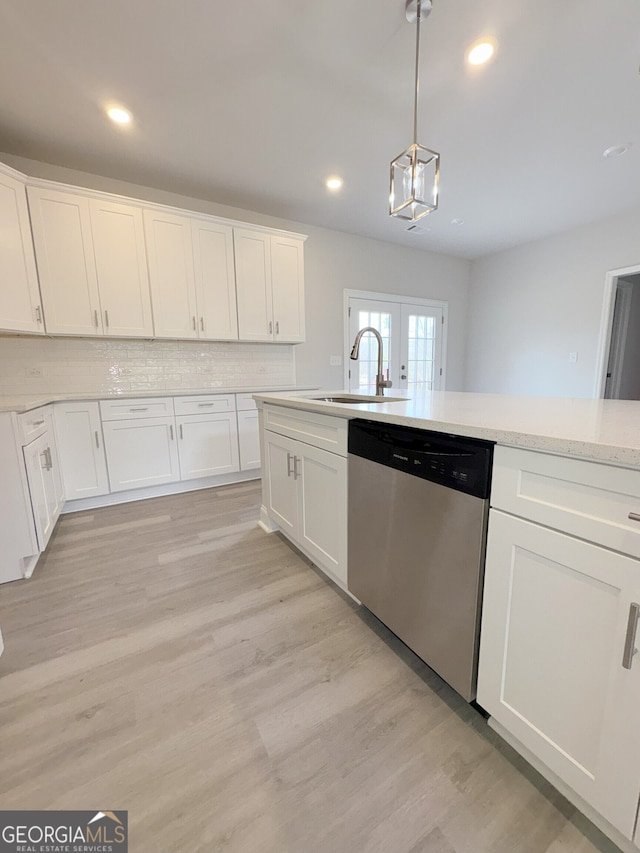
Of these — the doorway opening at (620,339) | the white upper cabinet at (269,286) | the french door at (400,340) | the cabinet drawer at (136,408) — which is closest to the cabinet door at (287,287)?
the white upper cabinet at (269,286)

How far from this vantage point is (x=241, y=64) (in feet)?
6.01

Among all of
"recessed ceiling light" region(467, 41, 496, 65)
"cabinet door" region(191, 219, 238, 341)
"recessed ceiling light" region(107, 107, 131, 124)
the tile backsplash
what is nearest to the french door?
the tile backsplash

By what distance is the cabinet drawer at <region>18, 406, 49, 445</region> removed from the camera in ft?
5.89

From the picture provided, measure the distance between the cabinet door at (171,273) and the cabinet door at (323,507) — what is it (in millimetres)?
2038

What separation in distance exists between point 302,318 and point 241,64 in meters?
2.07

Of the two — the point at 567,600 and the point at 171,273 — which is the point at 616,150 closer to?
the point at 567,600

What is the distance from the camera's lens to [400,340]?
4.84 meters

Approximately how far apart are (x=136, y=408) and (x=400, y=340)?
3505 mm

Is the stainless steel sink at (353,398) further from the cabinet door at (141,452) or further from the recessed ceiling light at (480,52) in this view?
the recessed ceiling light at (480,52)

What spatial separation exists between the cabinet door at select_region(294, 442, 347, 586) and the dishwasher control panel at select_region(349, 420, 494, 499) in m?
0.22

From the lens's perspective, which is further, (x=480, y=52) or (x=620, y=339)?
(x=620, y=339)

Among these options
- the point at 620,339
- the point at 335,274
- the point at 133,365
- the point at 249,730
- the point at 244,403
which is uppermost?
the point at 335,274

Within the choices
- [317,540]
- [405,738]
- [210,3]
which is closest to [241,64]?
[210,3]

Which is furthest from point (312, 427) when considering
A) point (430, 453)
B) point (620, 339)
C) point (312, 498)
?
point (620, 339)
